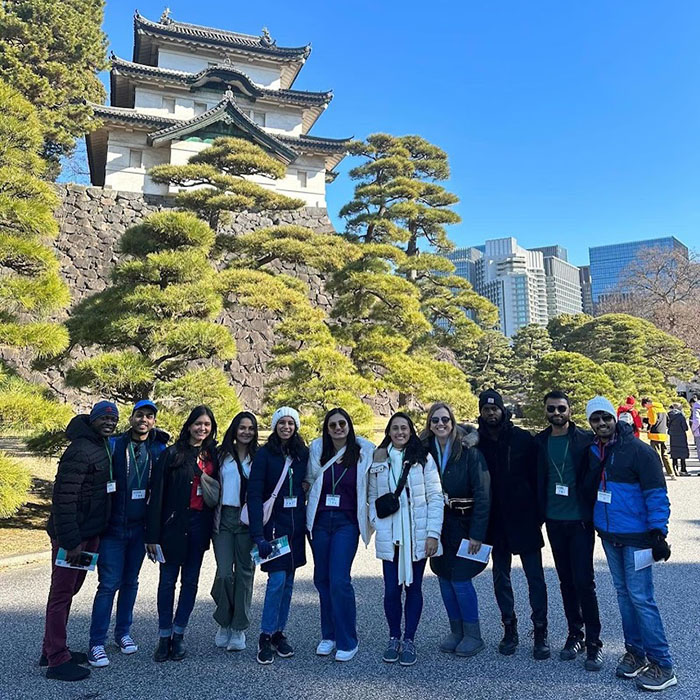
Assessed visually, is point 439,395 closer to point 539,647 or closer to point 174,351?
point 174,351

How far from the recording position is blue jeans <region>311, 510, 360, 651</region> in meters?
2.87

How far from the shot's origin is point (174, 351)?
21.3 feet

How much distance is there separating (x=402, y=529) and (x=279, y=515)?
0.74m

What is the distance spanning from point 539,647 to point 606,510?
0.90 meters

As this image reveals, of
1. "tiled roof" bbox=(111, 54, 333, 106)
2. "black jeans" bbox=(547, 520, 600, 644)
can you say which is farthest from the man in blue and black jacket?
"tiled roof" bbox=(111, 54, 333, 106)

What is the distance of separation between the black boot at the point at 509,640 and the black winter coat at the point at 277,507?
50.5 inches

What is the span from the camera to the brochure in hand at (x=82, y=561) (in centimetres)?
271

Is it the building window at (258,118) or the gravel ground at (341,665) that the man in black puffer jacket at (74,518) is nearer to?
the gravel ground at (341,665)

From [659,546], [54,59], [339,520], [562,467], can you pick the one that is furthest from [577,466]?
[54,59]

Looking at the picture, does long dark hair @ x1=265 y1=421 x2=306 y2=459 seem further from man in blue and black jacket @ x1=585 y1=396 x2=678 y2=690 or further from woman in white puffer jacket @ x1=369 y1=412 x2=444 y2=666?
man in blue and black jacket @ x1=585 y1=396 x2=678 y2=690

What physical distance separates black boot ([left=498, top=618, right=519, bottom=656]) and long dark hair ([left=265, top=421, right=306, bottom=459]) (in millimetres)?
1603

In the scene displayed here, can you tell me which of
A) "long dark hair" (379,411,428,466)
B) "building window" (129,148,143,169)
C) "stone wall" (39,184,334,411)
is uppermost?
"building window" (129,148,143,169)

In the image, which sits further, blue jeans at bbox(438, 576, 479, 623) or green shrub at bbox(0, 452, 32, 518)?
green shrub at bbox(0, 452, 32, 518)

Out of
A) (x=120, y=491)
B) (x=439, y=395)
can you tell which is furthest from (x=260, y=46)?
(x=120, y=491)
